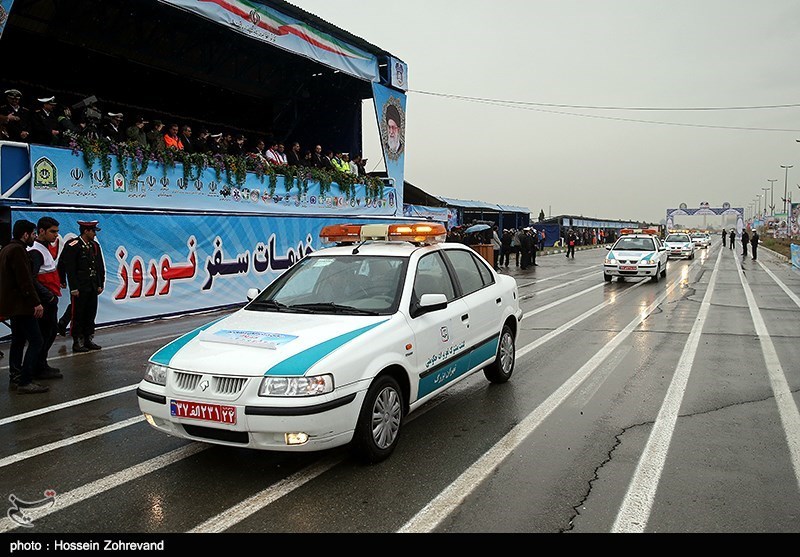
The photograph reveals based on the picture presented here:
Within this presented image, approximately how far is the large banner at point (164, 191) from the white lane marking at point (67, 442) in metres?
6.47

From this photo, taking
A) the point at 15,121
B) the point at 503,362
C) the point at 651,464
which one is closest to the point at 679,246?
the point at 503,362

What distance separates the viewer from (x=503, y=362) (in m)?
6.96

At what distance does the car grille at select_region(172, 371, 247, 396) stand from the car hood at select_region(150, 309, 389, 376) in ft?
0.13

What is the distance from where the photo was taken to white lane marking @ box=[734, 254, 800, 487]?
16.2 ft

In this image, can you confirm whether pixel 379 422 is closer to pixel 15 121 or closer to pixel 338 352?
pixel 338 352

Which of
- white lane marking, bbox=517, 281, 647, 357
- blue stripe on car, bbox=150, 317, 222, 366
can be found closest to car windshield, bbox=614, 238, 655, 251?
white lane marking, bbox=517, 281, 647, 357

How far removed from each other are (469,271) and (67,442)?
3900 millimetres

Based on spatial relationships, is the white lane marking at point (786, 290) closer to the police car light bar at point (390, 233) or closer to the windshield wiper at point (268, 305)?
the police car light bar at point (390, 233)

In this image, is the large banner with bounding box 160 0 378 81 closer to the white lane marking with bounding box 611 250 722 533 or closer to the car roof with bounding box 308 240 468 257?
the car roof with bounding box 308 240 468 257

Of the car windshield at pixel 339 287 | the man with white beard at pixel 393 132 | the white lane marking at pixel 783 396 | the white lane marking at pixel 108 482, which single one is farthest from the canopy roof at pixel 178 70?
the white lane marking at pixel 783 396

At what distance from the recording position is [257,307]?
18.2ft

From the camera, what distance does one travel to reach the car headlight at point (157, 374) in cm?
444
